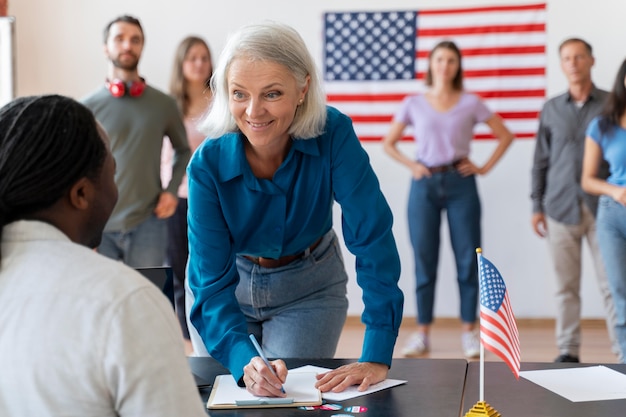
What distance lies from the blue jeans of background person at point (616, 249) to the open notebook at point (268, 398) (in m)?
2.50

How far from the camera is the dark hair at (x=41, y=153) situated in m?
1.30

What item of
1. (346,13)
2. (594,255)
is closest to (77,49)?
(346,13)

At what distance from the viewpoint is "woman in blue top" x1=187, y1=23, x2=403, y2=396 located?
2303 millimetres

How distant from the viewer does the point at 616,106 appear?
4426 mm

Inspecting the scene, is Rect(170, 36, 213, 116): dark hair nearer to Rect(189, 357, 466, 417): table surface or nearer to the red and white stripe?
Rect(189, 357, 466, 417): table surface

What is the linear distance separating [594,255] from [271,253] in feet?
9.93

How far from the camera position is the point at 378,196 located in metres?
2.46

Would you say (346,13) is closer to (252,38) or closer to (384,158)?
(384,158)

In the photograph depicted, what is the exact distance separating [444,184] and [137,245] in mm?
1873

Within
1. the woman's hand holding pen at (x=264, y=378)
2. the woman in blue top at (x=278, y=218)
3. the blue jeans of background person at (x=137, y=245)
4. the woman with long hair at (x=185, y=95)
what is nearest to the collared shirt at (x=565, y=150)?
the woman with long hair at (x=185, y=95)

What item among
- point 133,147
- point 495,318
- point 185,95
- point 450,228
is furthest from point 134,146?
point 495,318

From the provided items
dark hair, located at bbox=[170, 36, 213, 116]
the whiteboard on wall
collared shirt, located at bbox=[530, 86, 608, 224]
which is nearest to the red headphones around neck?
dark hair, located at bbox=[170, 36, 213, 116]

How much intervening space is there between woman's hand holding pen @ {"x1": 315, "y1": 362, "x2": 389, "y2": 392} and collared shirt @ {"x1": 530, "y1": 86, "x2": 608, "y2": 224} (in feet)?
10.1

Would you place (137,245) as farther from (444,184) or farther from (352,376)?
(352,376)
